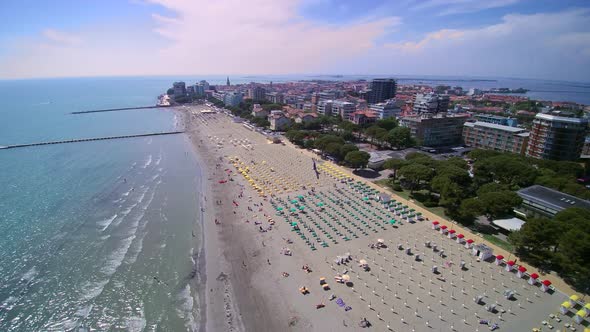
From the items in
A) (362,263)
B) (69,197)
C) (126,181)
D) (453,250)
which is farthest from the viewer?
(126,181)

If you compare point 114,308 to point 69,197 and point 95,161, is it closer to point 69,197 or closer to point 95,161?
point 69,197

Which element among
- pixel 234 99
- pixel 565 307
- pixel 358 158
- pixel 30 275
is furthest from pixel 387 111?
pixel 30 275

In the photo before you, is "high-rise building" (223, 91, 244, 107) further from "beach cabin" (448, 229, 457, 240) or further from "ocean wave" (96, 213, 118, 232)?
"beach cabin" (448, 229, 457, 240)

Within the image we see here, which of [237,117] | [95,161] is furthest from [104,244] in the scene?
[237,117]

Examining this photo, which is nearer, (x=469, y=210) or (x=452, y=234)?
(x=452, y=234)

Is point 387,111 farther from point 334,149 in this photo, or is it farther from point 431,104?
point 334,149
